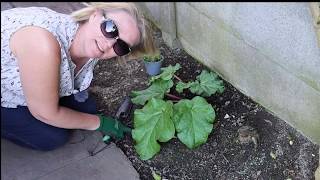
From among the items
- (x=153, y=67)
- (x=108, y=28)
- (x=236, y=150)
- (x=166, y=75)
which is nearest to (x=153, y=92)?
(x=166, y=75)

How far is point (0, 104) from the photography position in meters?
2.48

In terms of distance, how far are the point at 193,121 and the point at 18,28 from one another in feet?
3.42

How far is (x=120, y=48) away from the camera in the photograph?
7.17 ft

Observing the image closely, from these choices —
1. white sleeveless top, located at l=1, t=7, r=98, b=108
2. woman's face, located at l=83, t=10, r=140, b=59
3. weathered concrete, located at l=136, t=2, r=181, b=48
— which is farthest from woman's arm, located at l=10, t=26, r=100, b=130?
weathered concrete, located at l=136, t=2, r=181, b=48

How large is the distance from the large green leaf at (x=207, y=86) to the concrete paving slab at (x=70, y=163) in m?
0.60

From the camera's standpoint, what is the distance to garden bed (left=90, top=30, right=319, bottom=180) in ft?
8.13

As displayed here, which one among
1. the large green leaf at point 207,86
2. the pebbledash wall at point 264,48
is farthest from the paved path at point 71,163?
the pebbledash wall at point 264,48

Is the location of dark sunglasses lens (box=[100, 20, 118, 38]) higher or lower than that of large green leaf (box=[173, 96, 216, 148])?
higher

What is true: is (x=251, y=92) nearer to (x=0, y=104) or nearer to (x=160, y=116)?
(x=160, y=116)

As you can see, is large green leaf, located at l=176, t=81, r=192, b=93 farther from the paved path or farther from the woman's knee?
the woman's knee

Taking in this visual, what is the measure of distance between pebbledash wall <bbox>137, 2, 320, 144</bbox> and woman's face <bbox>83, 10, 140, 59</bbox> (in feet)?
2.29

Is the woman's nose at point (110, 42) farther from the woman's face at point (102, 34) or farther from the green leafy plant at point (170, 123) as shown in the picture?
the green leafy plant at point (170, 123)

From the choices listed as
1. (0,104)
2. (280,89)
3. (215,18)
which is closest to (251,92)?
(280,89)

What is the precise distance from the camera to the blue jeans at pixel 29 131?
2486 mm
